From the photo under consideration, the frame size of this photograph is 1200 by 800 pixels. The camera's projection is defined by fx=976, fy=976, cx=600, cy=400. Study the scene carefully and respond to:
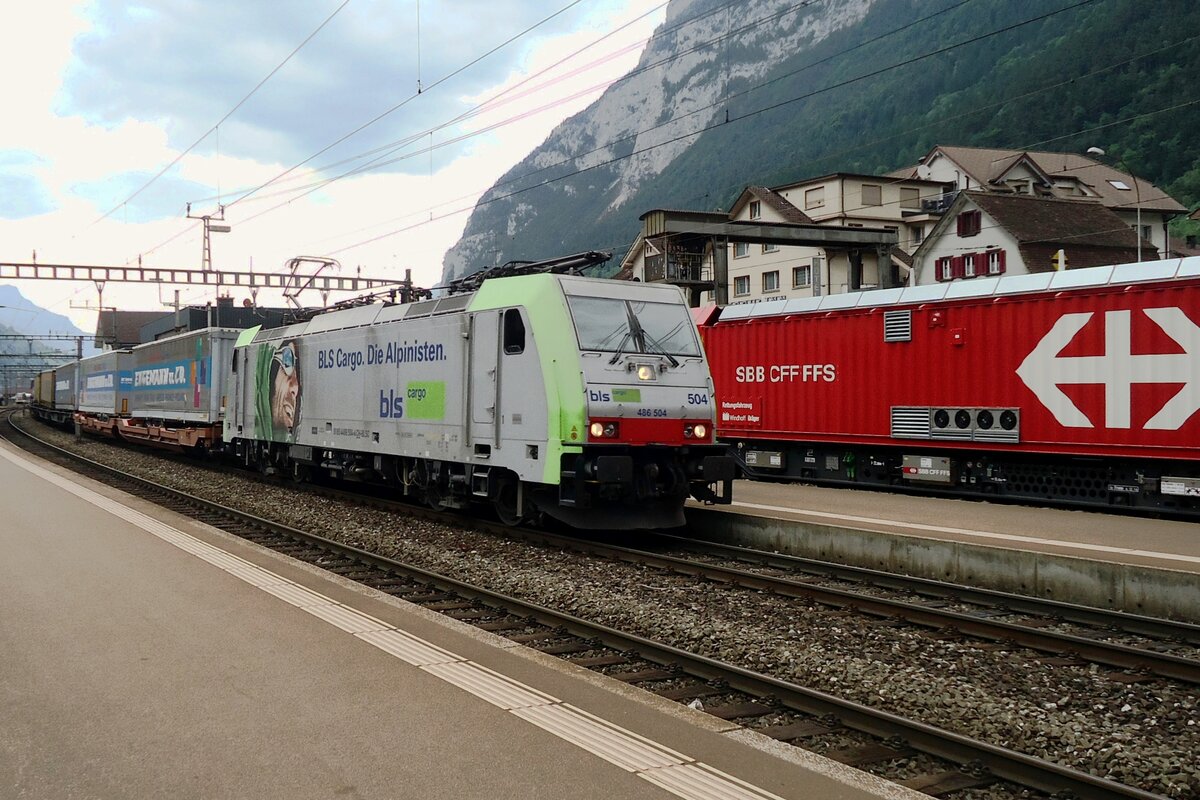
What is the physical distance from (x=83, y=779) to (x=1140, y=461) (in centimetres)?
1382

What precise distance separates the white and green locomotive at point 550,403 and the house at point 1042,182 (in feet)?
159

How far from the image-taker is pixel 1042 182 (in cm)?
6153

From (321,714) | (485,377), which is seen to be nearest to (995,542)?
(485,377)

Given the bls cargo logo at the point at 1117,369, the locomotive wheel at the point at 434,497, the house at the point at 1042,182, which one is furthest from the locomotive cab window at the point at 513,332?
the house at the point at 1042,182

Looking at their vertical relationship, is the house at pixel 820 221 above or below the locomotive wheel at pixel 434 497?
above

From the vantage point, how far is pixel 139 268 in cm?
4550

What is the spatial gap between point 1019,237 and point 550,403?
39.2 metres

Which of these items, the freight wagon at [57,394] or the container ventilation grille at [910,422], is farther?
the freight wagon at [57,394]

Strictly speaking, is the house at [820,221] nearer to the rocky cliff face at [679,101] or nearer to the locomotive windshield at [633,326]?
the locomotive windshield at [633,326]

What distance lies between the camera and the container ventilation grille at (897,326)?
16.8 metres

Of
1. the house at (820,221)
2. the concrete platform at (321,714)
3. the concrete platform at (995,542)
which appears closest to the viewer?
the concrete platform at (321,714)

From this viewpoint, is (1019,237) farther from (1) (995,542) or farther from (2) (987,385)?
(1) (995,542)

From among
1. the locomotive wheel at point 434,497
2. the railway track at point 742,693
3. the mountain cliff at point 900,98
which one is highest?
the mountain cliff at point 900,98

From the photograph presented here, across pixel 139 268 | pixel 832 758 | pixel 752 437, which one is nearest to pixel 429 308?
pixel 752 437
